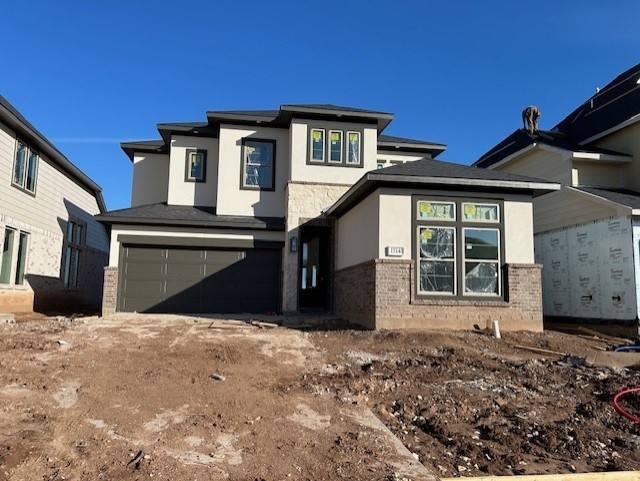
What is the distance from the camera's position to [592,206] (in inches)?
535

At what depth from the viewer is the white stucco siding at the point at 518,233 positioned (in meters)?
11.5

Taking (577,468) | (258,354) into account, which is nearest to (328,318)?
(258,354)

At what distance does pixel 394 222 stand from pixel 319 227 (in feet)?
16.1

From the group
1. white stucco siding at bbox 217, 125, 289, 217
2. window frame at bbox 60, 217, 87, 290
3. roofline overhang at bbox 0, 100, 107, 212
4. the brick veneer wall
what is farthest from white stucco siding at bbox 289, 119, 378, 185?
window frame at bbox 60, 217, 87, 290

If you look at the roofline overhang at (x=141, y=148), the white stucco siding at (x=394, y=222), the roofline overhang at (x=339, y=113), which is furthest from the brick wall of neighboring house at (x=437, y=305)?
the roofline overhang at (x=141, y=148)

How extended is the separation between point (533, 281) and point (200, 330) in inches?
314

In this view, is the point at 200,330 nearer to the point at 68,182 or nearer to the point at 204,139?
the point at 204,139

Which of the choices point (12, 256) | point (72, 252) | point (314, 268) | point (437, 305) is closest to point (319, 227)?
point (314, 268)

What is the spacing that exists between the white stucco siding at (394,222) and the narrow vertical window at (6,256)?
11.0 meters

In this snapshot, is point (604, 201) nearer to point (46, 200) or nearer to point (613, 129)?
point (613, 129)

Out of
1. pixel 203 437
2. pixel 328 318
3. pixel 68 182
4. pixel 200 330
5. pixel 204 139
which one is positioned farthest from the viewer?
pixel 68 182

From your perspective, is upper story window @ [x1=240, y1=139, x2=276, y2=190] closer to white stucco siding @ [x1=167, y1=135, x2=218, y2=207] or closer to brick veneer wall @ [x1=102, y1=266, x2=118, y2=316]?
white stucco siding @ [x1=167, y1=135, x2=218, y2=207]

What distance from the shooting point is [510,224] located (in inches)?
456

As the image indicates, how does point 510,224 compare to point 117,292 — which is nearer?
point 510,224
